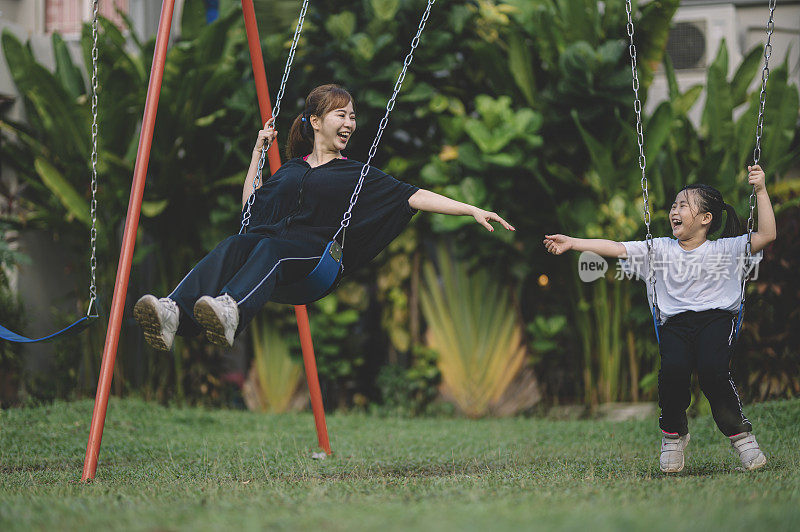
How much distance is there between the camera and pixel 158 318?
147 inches

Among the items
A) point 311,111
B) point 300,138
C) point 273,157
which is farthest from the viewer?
point 273,157

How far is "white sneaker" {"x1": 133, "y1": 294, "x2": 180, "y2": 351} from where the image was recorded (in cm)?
373

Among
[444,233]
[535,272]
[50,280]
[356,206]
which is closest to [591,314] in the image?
[535,272]

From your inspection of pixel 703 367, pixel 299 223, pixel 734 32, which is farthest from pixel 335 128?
pixel 734 32

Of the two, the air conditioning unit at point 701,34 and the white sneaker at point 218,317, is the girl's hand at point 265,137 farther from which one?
the air conditioning unit at point 701,34

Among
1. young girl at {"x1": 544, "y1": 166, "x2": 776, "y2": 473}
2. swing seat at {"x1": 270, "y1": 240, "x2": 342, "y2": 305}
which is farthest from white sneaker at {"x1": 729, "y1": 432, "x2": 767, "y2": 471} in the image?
swing seat at {"x1": 270, "y1": 240, "x2": 342, "y2": 305}

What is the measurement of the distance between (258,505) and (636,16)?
232 inches

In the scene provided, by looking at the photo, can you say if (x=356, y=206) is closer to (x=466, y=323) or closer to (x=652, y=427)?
(x=652, y=427)

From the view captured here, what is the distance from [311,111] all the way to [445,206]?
0.94 metres

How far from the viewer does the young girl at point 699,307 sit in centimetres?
414

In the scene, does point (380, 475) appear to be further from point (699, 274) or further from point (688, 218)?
point (688, 218)

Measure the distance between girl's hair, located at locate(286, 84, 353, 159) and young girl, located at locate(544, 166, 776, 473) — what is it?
4.30 ft

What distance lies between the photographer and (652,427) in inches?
250

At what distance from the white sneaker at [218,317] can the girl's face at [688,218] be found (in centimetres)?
205
